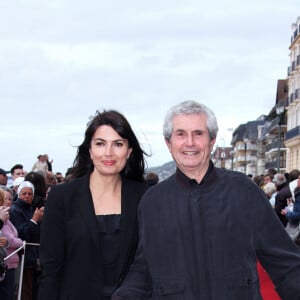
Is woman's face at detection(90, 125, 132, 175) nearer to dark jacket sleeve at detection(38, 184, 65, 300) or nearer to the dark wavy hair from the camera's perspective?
the dark wavy hair

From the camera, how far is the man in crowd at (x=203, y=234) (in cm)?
359

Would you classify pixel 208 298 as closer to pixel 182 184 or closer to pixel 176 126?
pixel 182 184

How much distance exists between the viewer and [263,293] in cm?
375

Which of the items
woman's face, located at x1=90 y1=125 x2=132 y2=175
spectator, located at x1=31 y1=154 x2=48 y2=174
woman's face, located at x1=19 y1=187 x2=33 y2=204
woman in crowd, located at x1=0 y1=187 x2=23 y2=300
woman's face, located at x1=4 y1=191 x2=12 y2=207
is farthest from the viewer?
spectator, located at x1=31 y1=154 x2=48 y2=174

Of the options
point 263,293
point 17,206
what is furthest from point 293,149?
point 263,293

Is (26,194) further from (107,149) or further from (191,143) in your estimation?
(191,143)

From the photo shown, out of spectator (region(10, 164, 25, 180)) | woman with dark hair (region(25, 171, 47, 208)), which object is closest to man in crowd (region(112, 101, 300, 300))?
woman with dark hair (region(25, 171, 47, 208))

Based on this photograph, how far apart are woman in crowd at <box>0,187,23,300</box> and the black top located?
356 cm

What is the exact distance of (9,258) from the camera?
318 inches

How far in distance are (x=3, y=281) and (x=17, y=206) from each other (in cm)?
108

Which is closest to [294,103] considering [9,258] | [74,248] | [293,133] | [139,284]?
[293,133]

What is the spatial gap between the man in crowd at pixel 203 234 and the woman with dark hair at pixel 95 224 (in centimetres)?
68

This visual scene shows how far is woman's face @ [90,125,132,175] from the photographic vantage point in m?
4.66

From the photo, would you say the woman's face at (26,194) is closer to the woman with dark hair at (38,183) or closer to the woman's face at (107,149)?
the woman with dark hair at (38,183)
